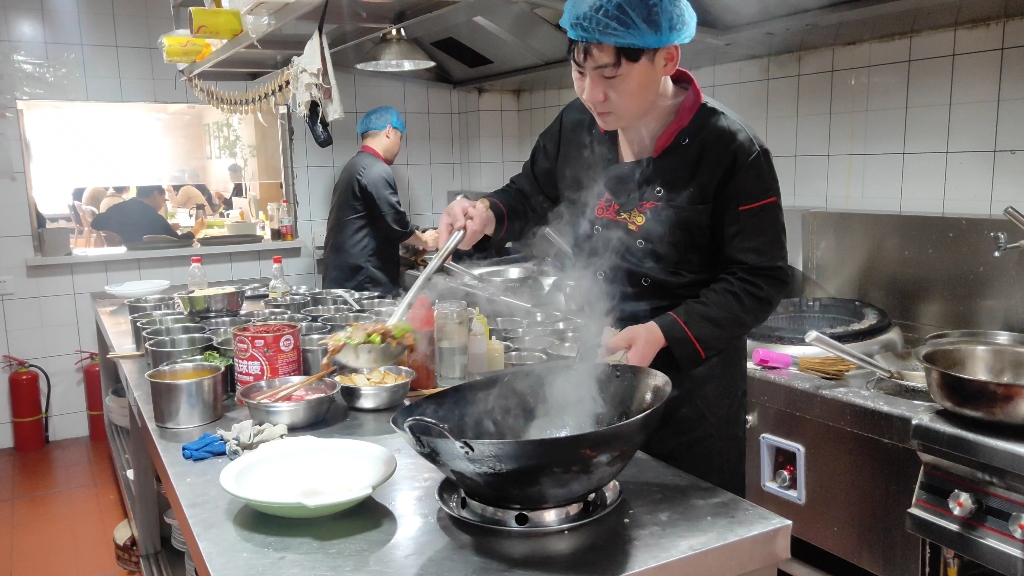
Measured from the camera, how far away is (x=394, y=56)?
13.0ft

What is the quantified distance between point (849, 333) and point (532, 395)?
1.38 metres

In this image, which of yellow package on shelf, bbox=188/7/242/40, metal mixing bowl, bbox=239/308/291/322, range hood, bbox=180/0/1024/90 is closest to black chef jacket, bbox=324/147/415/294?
range hood, bbox=180/0/1024/90

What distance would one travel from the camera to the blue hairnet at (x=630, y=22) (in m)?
1.47

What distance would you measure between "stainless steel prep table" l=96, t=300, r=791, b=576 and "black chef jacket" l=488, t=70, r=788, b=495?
0.35m

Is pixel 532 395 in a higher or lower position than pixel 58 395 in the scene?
higher

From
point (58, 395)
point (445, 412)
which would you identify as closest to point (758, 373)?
point (445, 412)

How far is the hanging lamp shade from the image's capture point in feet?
13.0

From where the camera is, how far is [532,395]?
140cm

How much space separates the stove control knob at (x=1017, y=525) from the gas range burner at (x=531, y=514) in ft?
3.60

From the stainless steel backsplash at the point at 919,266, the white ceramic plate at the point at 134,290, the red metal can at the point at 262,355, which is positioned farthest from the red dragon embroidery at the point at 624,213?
the white ceramic plate at the point at 134,290

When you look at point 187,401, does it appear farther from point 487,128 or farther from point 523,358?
point 487,128

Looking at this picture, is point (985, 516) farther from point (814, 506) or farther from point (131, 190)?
point (131, 190)

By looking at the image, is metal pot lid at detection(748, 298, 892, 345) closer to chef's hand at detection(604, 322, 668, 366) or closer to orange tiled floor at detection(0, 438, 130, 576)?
chef's hand at detection(604, 322, 668, 366)

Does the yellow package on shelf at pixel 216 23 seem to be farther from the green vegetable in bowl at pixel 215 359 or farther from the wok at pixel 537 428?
the wok at pixel 537 428
